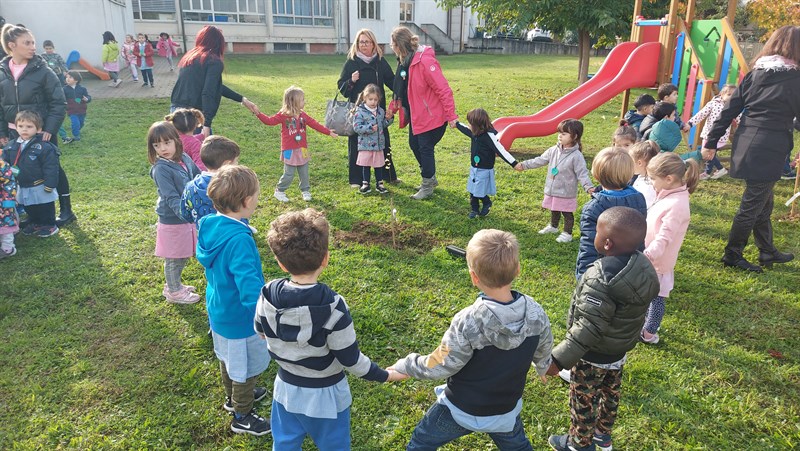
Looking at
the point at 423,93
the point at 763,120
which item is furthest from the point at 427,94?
the point at 763,120

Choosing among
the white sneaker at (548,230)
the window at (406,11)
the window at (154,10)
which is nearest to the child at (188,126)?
the white sneaker at (548,230)

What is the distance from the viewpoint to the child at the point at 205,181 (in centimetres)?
376

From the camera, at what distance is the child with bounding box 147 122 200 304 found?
4320 millimetres

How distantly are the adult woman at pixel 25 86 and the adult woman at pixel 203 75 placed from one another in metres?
1.32

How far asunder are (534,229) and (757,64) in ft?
9.01

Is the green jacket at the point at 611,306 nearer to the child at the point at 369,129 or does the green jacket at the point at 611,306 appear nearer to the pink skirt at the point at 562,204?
the pink skirt at the point at 562,204

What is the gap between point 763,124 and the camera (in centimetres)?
506

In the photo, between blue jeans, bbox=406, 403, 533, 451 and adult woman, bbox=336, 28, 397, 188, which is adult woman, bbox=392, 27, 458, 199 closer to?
adult woman, bbox=336, 28, 397, 188

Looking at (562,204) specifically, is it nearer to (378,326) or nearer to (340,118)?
(378,326)

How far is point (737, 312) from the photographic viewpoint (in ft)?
15.4

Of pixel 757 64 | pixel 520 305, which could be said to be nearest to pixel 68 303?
pixel 520 305

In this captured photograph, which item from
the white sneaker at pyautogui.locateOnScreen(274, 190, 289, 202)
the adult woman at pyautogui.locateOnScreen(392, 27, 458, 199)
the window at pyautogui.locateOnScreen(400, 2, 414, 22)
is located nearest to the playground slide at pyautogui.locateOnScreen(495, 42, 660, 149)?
the adult woman at pyautogui.locateOnScreen(392, 27, 458, 199)

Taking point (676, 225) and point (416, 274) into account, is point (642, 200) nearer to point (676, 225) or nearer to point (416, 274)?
point (676, 225)

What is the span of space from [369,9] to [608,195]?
118 ft
